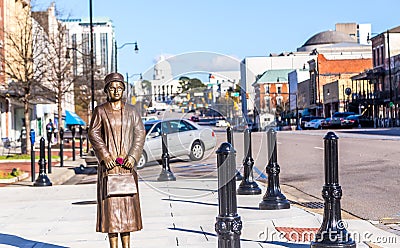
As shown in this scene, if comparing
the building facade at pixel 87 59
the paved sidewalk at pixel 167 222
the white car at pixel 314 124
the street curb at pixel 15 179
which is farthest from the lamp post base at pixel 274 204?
the white car at pixel 314 124

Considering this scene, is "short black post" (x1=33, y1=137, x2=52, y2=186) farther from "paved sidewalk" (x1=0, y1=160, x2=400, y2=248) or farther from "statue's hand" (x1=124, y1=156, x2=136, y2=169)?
"statue's hand" (x1=124, y1=156, x2=136, y2=169)

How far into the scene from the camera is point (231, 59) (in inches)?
462

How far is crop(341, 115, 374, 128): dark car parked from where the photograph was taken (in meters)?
65.5

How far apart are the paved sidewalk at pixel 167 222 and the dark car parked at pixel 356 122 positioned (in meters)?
52.8

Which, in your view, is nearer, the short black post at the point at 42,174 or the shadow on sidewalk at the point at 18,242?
the shadow on sidewalk at the point at 18,242

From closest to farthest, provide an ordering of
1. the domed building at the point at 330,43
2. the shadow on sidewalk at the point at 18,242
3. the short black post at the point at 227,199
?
1. the short black post at the point at 227,199
2. the shadow on sidewalk at the point at 18,242
3. the domed building at the point at 330,43

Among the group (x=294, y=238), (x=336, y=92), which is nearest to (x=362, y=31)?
(x=336, y=92)

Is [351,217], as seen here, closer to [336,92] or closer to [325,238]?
[325,238]

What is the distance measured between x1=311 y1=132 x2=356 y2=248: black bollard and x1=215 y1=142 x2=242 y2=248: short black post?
115 centimetres

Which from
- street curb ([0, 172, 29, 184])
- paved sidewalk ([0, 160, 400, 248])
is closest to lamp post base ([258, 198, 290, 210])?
paved sidewalk ([0, 160, 400, 248])

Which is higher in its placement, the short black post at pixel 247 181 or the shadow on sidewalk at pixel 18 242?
the short black post at pixel 247 181

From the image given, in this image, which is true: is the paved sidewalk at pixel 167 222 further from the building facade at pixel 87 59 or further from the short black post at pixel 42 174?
the building facade at pixel 87 59

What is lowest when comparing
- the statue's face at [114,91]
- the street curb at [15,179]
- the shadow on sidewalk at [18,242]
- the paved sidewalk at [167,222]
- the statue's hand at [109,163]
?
the shadow on sidewalk at [18,242]

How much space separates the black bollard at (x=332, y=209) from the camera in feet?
23.0
